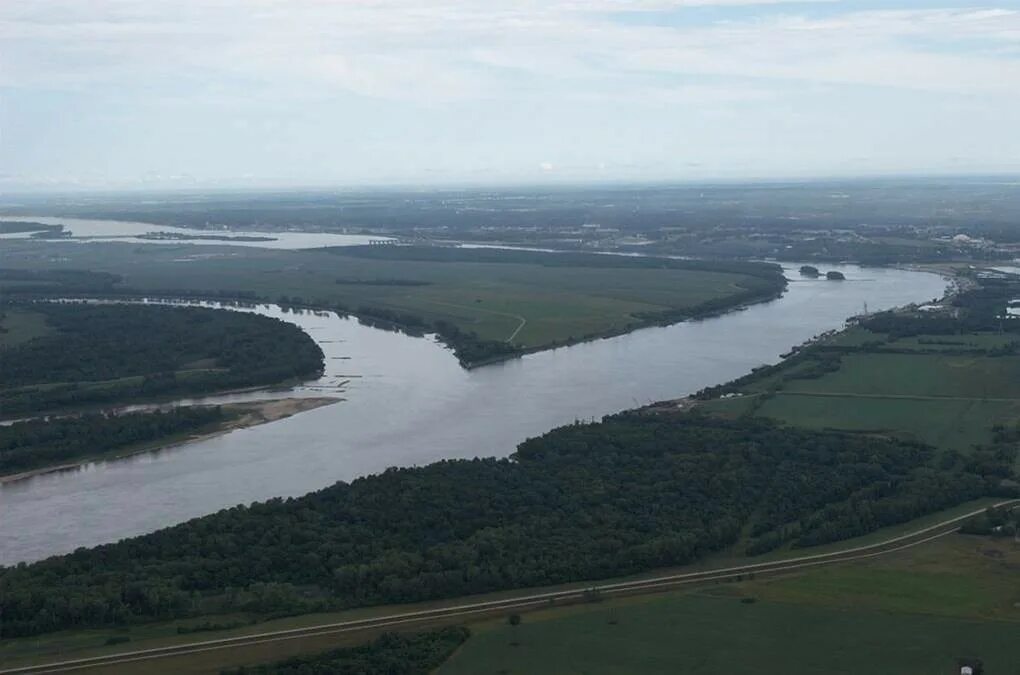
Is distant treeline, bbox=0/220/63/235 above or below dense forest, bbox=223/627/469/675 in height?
above

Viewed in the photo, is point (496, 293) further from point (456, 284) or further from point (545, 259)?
point (545, 259)

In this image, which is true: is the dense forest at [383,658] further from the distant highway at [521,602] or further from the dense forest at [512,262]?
the dense forest at [512,262]

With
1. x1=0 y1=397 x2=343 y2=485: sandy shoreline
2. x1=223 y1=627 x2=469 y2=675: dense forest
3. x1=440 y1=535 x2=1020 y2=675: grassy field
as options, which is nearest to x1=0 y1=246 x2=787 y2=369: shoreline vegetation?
x1=0 y1=397 x2=343 y2=485: sandy shoreline

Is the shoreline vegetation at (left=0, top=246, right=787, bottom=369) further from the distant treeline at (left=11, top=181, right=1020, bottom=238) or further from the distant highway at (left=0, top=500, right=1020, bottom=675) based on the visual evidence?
the distant treeline at (left=11, top=181, right=1020, bottom=238)


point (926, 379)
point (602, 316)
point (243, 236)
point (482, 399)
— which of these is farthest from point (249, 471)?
point (243, 236)

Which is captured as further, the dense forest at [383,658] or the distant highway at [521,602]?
the distant highway at [521,602]

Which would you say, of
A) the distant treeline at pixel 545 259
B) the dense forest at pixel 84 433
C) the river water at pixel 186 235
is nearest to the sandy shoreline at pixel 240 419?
the dense forest at pixel 84 433
